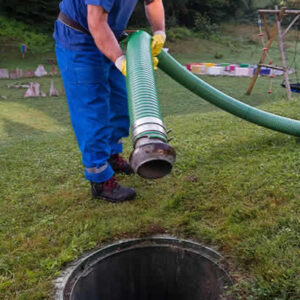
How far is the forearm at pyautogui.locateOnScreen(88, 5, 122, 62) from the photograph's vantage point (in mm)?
2166

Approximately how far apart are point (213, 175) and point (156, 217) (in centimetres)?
70

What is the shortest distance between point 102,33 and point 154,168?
3.19 feet

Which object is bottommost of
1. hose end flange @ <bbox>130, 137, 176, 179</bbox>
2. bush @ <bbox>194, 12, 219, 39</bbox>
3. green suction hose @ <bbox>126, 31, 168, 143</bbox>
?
bush @ <bbox>194, 12, 219, 39</bbox>

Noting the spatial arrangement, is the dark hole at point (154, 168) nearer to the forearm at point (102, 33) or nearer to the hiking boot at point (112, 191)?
the forearm at point (102, 33)

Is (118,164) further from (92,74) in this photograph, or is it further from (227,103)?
(227,103)

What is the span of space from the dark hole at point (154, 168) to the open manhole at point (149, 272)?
0.75 metres

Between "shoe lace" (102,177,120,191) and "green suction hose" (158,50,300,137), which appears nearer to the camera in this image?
"shoe lace" (102,177,120,191)

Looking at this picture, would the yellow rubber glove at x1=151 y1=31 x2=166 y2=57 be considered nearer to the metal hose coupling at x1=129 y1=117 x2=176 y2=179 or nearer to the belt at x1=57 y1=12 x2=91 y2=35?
the belt at x1=57 y1=12 x2=91 y2=35

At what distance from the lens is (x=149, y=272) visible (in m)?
2.36

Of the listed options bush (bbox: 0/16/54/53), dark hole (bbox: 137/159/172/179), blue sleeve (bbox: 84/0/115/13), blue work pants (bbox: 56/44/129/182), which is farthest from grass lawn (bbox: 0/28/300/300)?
bush (bbox: 0/16/54/53)

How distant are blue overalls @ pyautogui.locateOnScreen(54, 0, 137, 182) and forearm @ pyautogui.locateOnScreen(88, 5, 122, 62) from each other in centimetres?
33

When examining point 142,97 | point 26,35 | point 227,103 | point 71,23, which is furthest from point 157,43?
point 26,35

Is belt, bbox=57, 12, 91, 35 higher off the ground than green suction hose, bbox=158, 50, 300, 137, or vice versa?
belt, bbox=57, 12, 91, 35

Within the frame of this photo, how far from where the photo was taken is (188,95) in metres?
9.16
